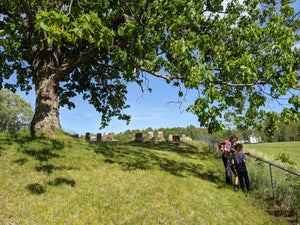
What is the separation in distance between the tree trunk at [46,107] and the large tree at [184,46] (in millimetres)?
56

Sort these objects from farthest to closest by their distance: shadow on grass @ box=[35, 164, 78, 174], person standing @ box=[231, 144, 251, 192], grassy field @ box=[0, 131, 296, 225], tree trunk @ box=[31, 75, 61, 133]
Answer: tree trunk @ box=[31, 75, 61, 133]
person standing @ box=[231, 144, 251, 192]
shadow on grass @ box=[35, 164, 78, 174]
grassy field @ box=[0, 131, 296, 225]

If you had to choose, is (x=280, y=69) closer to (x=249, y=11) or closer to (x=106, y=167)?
(x=249, y=11)

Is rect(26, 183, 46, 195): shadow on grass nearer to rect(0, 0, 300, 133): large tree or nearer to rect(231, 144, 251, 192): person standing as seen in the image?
rect(0, 0, 300, 133): large tree

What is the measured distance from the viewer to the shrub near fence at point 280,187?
5.53 meters

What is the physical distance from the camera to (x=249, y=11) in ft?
35.6

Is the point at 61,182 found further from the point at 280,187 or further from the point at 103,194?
the point at 280,187

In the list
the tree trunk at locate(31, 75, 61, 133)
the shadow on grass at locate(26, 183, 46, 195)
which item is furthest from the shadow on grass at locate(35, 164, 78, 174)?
the tree trunk at locate(31, 75, 61, 133)

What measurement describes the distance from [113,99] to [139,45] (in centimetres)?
885

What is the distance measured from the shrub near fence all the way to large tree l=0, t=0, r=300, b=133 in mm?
2003

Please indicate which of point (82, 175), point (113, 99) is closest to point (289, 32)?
point (82, 175)

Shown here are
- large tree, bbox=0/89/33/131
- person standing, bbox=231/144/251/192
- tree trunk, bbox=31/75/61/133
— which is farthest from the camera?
large tree, bbox=0/89/33/131

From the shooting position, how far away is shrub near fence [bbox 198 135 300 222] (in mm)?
5531

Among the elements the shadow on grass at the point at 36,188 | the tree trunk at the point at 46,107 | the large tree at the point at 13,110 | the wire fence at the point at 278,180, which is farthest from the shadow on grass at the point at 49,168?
the large tree at the point at 13,110

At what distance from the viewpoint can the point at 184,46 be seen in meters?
6.26
